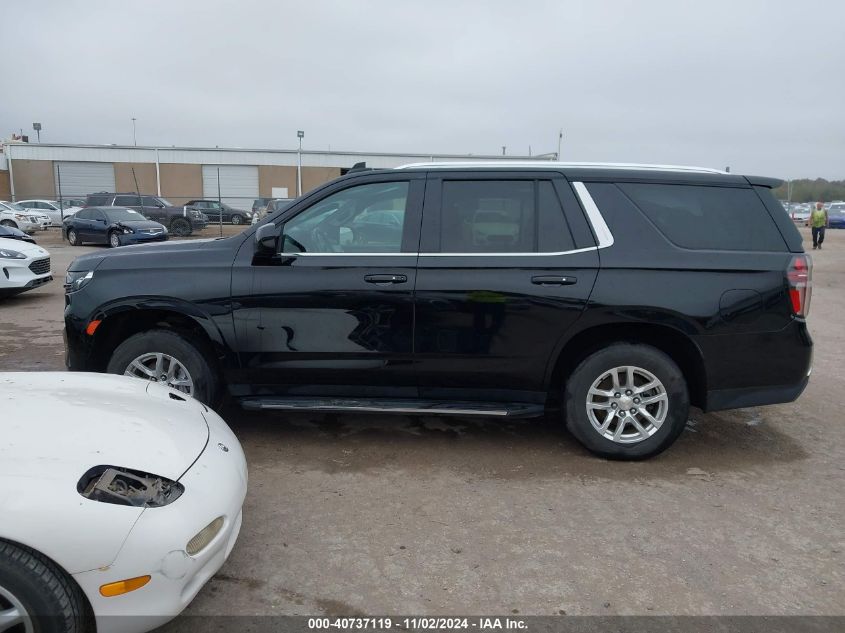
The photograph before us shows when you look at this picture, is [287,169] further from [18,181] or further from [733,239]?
[733,239]

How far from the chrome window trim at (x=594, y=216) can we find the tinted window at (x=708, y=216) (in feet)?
0.76

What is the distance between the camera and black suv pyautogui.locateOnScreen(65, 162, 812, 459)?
4.12 meters

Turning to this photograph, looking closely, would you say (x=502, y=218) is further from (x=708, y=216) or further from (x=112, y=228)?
(x=112, y=228)

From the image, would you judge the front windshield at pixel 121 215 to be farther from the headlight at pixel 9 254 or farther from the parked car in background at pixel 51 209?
the headlight at pixel 9 254

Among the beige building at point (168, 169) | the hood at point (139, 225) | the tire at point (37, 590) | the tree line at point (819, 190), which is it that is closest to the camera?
the tire at point (37, 590)

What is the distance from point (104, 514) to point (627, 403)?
3.10m

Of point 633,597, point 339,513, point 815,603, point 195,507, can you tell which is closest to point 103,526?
point 195,507

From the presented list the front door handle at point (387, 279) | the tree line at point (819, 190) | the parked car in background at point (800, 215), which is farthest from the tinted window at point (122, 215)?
the tree line at point (819, 190)

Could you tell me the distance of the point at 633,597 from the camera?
2875 mm

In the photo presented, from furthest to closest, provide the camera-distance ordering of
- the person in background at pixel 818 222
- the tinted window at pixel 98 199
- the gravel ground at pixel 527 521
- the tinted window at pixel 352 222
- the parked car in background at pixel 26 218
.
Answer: the tinted window at pixel 98 199 < the parked car in background at pixel 26 218 < the person in background at pixel 818 222 < the tinted window at pixel 352 222 < the gravel ground at pixel 527 521

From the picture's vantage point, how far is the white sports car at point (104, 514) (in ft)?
7.14

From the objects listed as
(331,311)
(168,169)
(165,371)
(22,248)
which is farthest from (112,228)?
(168,169)

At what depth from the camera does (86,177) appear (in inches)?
1778

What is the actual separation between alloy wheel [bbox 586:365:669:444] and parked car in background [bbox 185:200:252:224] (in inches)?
1137
